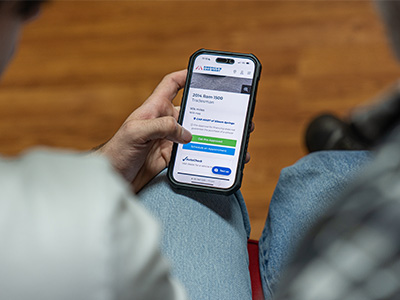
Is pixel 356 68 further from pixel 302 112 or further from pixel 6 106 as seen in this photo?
pixel 6 106

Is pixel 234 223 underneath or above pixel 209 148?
underneath

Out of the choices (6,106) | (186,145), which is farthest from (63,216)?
(6,106)

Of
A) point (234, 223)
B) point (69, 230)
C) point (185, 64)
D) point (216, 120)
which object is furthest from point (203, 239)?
point (185, 64)

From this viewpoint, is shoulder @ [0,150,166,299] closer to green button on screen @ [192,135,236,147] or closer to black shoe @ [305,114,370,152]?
green button on screen @ [192,135,236,147]

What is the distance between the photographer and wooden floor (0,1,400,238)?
45.6 inches

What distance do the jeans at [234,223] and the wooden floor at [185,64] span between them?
0.39 m

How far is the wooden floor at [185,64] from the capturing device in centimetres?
116

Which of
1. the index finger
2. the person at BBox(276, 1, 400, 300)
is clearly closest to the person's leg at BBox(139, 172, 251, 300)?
the index finger

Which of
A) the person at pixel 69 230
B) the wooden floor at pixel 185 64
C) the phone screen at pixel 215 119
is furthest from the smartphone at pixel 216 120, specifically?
the wooden floor at pixel 185 64

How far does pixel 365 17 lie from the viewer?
3.99 ft

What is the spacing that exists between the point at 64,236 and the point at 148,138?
0.39 metres

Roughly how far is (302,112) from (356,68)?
0.58 ft

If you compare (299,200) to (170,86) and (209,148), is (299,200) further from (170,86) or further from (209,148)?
(170,86)

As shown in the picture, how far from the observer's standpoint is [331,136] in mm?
989
